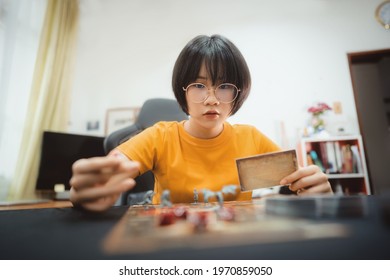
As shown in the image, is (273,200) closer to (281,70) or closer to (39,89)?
(281,70)

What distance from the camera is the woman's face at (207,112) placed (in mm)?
540

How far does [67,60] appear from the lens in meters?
1.69

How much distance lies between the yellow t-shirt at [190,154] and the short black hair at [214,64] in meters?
0.12

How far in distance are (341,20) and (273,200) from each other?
125cm

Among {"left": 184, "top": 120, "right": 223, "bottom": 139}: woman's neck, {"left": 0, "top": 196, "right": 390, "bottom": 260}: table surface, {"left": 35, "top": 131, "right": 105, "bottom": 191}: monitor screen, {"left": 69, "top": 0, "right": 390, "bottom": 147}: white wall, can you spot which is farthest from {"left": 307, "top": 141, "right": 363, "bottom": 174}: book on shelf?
{"left": 35, "top": 131, "right": 105, "bottom": 191}: monitor screen

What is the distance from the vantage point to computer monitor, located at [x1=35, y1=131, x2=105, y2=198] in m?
1.28

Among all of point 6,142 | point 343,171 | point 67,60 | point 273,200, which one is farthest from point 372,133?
point 67,60

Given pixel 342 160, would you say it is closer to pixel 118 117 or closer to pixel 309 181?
pixel 309 181

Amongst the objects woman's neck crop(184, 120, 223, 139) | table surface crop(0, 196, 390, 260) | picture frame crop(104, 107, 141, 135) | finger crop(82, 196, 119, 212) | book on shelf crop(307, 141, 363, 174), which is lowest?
table surface crop(0, 196, 390, 260)

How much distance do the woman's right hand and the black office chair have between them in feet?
1.98

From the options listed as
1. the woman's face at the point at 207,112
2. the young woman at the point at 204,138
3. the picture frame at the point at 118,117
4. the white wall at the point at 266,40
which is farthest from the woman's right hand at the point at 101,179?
the picture frame at the point at 118,117

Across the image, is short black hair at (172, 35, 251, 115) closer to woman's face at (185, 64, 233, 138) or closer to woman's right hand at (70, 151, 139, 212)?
woman's face at (185, 64, 233, 138)

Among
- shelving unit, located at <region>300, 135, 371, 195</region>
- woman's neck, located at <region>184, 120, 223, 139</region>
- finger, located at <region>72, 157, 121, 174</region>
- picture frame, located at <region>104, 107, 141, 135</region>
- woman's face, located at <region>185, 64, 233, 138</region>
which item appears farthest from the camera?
picture frame, located at <region>104, 107, 141, 135</region>

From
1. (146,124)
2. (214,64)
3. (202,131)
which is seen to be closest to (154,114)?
(146,124)
